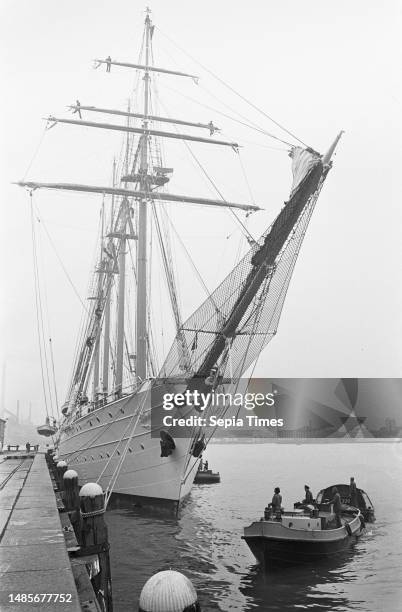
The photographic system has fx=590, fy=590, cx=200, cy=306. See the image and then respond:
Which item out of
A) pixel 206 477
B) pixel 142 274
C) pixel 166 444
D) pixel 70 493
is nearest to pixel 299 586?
pixel 70 493

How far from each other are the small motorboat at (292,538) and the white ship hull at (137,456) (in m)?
5.13

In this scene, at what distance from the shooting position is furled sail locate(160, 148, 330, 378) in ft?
50.8

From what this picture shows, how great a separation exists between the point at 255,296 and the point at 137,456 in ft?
28.5

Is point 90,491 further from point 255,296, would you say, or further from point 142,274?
point 142,274

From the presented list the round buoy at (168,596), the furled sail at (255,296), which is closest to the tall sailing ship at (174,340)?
the furled sail at (255,296)

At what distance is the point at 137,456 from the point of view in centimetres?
2238

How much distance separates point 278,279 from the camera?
1686cm

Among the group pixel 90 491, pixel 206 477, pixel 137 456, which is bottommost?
pixel 206 477

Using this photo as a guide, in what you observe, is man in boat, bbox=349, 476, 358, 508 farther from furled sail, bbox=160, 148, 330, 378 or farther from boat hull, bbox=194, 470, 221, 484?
boat hull, bbox=194, 470, 221, 484

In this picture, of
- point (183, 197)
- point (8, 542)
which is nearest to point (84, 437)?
point (183, 197)

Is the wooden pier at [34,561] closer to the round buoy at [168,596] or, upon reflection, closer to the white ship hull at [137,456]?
the round buoy at [168,596]

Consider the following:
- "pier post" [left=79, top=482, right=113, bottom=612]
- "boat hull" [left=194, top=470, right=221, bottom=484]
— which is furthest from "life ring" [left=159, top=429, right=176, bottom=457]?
"boat hull" [left=194, top=470, right=221, bottom=484]

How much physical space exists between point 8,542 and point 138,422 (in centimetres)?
1467

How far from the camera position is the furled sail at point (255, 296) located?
15469 millimetres
